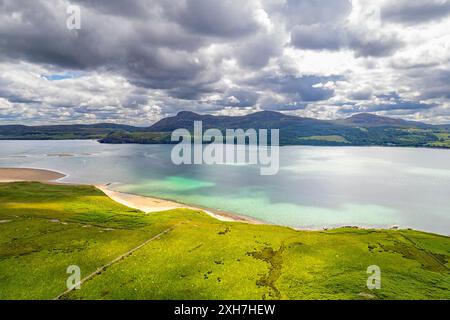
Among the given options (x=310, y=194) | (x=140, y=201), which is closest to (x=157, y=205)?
(x=140, y=201)

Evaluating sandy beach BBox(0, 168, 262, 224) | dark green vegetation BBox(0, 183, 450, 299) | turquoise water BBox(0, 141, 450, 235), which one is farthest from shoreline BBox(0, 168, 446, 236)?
dark green vegetation BBox(0, 183, 450, 299)

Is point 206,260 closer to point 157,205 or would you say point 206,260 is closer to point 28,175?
point 157,205

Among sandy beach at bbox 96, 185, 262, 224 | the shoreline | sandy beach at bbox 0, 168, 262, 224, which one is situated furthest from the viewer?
sandy beach at bbox 0, 168, 262, 224

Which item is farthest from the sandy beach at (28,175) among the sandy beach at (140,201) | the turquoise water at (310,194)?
the turquoise water at (310,194)

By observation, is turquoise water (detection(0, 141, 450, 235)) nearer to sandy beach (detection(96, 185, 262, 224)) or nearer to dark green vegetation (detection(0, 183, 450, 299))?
sandy beach (detection(96, 185, 262, 224))

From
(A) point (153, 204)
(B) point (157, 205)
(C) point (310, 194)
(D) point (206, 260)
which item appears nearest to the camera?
(D) point (206, 260)
